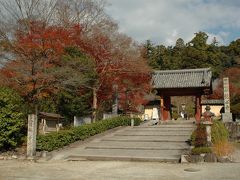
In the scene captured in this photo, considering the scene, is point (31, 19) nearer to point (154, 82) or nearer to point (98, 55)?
point (98, 55)

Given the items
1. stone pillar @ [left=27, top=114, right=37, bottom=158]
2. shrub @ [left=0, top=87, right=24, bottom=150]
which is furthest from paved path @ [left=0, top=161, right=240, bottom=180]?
shrub @ [left=0, top=87, right=24, bottom=150]

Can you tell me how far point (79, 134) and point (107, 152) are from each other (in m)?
3.51

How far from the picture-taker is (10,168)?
11867 millimetres

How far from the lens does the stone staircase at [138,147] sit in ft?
45.8

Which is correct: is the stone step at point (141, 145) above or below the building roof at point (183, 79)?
below

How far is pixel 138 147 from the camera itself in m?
16.4

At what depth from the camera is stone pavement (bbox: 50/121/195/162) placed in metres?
14.0

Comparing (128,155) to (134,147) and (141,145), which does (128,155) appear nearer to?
(134,147)

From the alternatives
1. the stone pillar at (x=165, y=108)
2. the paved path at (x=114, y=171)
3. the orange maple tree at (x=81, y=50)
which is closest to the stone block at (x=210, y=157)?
the paved path at (x=114, y=171)

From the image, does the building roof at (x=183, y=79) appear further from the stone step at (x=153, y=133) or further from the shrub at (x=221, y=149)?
the shrub at (x=221, y=149)

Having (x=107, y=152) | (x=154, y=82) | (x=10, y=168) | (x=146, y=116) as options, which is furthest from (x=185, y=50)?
(x=10, y=168)

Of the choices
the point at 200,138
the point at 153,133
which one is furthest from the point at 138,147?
the point at 153,133

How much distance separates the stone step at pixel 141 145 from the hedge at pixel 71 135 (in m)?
1.05

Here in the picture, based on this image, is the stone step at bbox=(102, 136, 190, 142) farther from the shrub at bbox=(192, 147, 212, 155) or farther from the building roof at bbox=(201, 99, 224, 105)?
the building roof at bbox=(201, 99, 224, 105)
